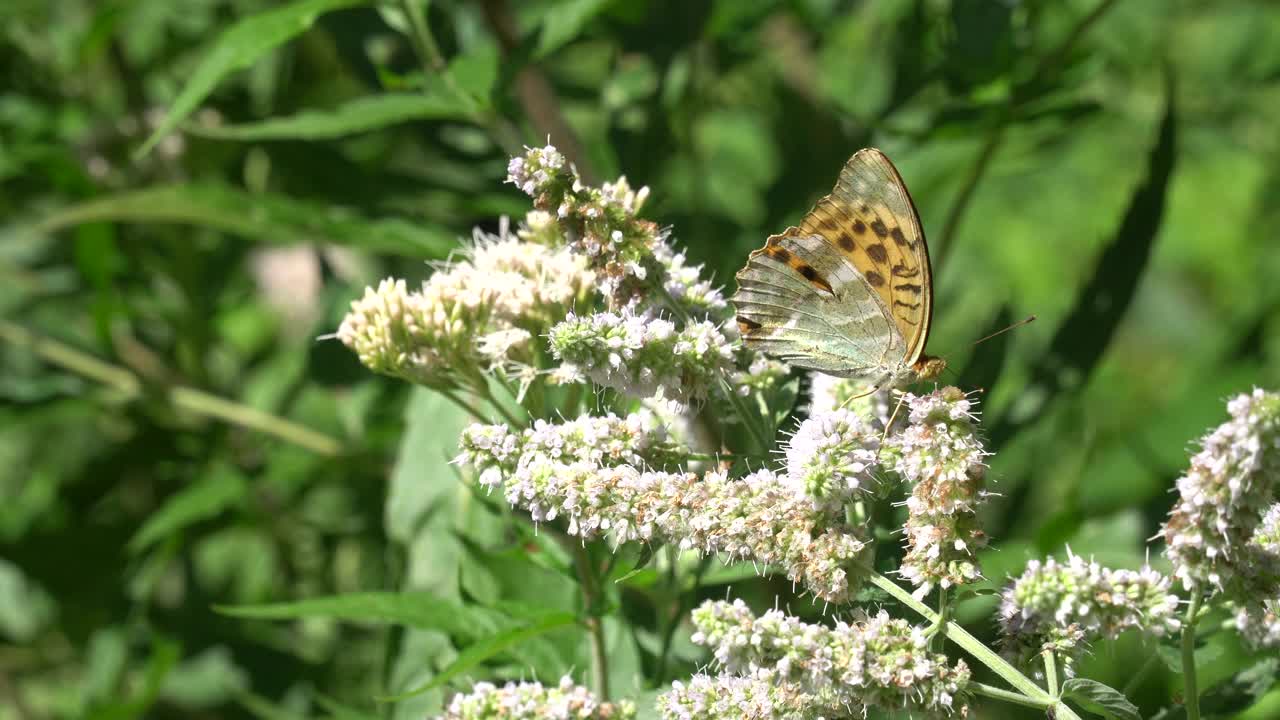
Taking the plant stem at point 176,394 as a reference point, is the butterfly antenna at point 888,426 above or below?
below

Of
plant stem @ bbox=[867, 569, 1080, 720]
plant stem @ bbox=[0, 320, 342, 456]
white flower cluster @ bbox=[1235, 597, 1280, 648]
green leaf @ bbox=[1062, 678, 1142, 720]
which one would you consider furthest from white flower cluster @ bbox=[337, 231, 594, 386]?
plant stem @ bbox=[0, 320, 342, 456]

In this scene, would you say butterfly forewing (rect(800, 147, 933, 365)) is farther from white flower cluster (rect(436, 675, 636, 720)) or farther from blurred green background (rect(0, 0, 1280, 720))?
white flower cluster (rect(436, 675, 636, 720))

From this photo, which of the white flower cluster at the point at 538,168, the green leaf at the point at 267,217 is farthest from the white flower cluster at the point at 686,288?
the green leaf at the point at 267,217

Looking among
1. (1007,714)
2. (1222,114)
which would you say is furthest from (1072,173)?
(1007,714)

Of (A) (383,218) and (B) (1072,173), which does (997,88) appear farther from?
(B) (1072,173)

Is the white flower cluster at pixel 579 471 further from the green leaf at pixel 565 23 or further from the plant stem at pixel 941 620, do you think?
the green leaf at pixel 565 23

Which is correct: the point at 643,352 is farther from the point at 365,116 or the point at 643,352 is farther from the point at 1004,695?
the point at 365,116
